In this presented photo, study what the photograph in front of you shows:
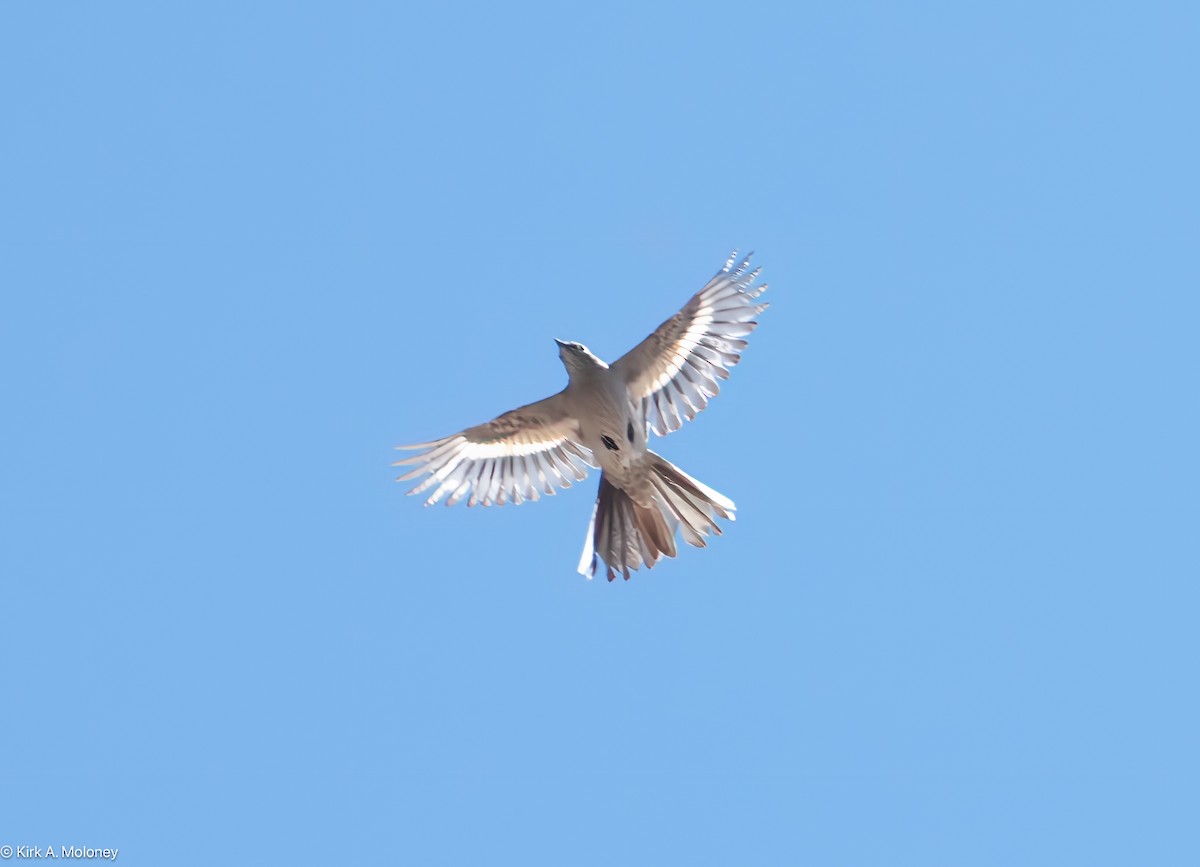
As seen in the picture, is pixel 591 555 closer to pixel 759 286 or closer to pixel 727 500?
pixel 727 500

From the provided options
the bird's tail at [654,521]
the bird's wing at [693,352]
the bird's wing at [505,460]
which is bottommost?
the bird's tail at [654,521]

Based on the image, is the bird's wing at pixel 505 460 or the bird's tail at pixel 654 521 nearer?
the bird's tail at pixel 654 521

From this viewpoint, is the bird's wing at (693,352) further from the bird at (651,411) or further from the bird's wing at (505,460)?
the bird's wing at (505,460)

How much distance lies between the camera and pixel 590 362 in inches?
612

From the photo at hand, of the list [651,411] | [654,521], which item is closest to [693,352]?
[651,411]

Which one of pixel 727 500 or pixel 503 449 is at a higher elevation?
pixel 503 449

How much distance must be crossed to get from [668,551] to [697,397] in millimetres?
1415

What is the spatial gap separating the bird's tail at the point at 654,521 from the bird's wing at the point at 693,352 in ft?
1.59

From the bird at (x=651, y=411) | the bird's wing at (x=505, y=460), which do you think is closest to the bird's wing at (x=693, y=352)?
the bird at (x=651, y=411)

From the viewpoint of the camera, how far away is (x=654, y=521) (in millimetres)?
15336

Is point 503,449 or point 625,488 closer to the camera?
point 625,488

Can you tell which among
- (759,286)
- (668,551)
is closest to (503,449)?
(668,551)

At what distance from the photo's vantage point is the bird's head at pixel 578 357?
15547 millimetres

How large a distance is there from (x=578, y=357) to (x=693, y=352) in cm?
107
